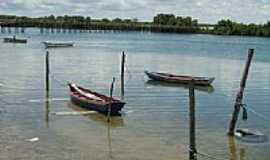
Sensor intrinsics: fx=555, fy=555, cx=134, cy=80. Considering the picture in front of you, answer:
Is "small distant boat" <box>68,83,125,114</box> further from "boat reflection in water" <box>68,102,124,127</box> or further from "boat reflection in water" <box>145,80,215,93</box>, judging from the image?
"boat reflection in water" <box>145,80,215,93</box>

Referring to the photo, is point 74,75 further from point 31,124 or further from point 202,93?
point 31,124

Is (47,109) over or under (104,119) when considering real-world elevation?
over

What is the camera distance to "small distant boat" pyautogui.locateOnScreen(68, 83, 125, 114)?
30558mm

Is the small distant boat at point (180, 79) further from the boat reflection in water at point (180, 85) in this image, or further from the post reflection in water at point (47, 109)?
the post reflection in water at point (47, 109)

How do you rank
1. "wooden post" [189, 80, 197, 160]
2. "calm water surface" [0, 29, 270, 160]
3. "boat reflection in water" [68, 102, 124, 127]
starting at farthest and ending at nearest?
"boat reflection in water" [68, 102, 124, 127]
"calm water surface" [0, 29, 270, 160]
"wooden post" [189, 80, 197, 160]

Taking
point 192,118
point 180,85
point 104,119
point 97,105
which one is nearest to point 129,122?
point 104,119

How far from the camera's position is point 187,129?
28062mm

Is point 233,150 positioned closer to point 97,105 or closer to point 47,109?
point 97,105

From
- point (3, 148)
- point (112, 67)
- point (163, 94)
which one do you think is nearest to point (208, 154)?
point (3, 148)

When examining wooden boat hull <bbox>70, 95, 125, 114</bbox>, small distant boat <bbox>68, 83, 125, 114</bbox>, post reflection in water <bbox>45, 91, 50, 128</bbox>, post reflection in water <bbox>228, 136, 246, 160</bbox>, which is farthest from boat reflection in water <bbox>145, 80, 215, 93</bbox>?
post reflection in water <bbox>228, 136, 246, 160</bbox>

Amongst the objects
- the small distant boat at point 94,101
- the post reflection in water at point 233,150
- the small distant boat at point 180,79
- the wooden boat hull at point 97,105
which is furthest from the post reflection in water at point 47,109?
the small distant boat at point 180,79

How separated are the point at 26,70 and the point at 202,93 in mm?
19534

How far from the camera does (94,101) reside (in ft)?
105

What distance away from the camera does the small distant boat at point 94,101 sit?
30558 millimetres
